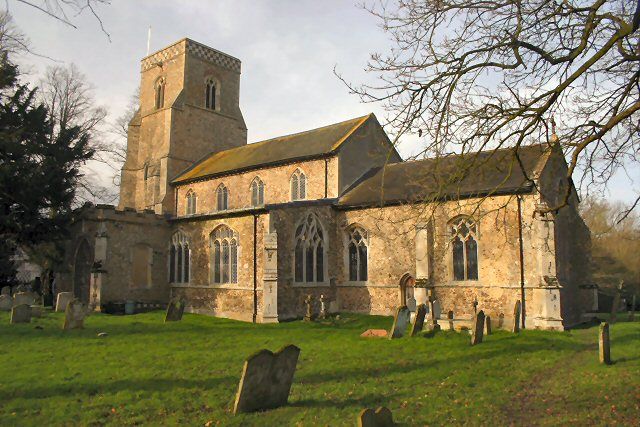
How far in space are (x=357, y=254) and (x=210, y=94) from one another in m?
19.6

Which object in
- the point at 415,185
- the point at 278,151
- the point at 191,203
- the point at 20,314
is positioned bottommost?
the point at 20,314

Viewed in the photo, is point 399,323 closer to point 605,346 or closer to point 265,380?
point 605,346

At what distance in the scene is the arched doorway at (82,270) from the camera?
23453mm

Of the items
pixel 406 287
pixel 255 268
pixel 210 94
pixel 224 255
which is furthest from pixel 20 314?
pixel 210 94

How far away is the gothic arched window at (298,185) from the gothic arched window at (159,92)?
15.0 m

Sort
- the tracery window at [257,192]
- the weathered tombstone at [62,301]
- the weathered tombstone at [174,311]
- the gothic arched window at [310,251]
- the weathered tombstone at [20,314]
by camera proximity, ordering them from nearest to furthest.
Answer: the weathered tombstone at [20,314] < the weathered tombstone at [174,311] < the weathered tombstone at [62,301] < the gothic arched window at [310,251] < the tracery window at [257,192]

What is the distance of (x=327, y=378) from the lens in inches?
361

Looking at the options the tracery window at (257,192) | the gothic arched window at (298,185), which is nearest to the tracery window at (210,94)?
the tracery window at (257,192)

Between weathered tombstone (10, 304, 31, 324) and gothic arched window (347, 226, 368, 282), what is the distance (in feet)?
40.2

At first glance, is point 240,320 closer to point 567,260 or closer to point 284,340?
point 284,340

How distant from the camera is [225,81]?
35.8 meters

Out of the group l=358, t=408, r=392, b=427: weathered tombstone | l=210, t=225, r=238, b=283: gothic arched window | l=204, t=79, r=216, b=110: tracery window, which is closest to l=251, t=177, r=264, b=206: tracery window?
l=210, t=225, r=238, b=283: gothic arched window

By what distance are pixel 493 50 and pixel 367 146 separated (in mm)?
17218

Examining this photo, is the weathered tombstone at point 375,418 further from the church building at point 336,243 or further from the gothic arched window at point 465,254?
the gothic arched window at point 465,254
